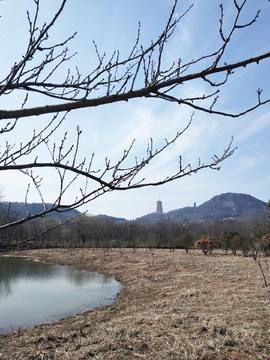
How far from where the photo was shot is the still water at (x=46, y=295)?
952cm

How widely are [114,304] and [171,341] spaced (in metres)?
6.09

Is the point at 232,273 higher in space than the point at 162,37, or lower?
lower

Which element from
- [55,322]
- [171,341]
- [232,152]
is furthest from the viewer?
[55,322]

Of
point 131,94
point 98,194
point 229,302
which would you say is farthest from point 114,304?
point 131,94

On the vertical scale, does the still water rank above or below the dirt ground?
below

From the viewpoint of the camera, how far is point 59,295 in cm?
1270

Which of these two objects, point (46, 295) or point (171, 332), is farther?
point (46, 295)

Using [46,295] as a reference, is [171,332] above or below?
above

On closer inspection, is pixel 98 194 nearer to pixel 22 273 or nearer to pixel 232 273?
pixel 232 273

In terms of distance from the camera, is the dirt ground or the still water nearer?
the dirt ground

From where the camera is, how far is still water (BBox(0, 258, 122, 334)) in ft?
31.2

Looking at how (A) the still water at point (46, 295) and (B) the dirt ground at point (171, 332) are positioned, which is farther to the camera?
(A) the still water at point (46, 295)

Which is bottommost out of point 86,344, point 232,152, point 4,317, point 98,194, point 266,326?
point 4,317

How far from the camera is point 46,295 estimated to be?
1259 centimetres
